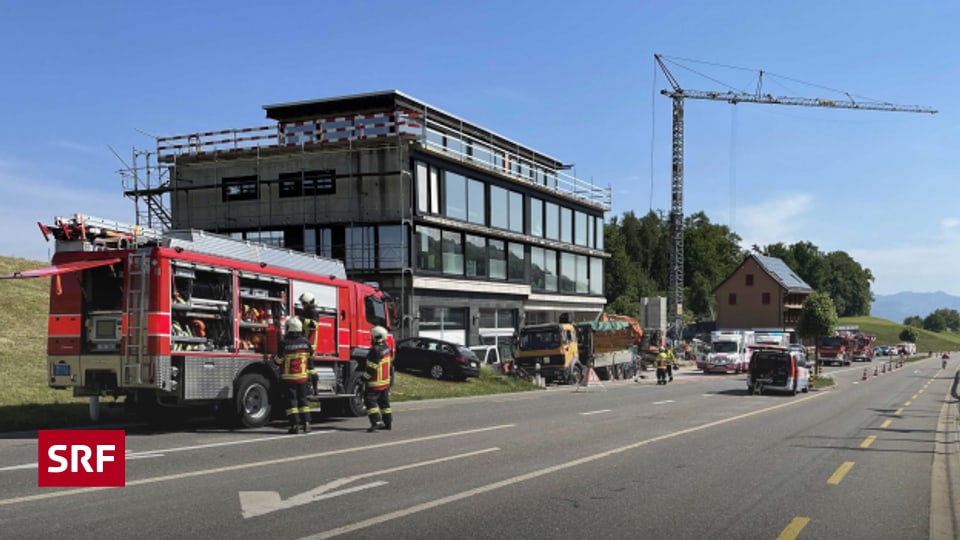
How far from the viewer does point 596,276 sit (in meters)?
53.4

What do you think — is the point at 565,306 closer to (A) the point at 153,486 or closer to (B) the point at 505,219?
(B) the point at 505,219

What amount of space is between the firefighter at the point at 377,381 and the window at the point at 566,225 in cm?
3471

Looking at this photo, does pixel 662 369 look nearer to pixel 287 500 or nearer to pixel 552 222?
pixel 552 222

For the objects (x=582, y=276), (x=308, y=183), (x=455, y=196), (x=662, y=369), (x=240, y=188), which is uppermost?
(x=308, y=183)

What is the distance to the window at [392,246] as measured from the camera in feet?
113

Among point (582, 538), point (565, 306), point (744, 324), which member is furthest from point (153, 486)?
point (744, 324)

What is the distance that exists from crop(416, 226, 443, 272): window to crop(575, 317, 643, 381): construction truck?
6908 mm

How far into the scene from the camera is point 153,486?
8469 millimetres

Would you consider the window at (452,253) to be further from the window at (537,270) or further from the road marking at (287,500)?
the road marking at (287,500)

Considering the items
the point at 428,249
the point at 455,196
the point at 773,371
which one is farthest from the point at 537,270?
the point at 773,371

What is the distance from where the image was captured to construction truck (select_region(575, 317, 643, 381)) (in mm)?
35812

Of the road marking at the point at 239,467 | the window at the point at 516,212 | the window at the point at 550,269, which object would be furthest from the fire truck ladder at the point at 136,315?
the window at the point at 550,269

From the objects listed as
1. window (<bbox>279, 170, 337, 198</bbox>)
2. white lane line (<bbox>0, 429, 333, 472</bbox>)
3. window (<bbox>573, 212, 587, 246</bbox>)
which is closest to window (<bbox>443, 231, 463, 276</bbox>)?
window (<bbox>279, 170, 337, 198</bbox>)

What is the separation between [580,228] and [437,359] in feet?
77.2
